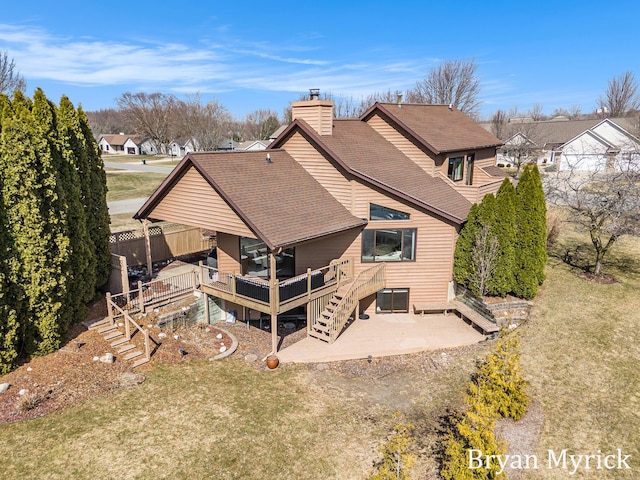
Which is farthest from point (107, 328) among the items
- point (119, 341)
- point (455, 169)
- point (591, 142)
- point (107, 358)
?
point (591, 142)

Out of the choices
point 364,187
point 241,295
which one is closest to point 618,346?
point 364,187

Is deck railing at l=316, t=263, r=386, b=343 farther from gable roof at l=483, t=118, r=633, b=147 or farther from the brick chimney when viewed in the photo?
gable roof at l=483, t=118, r=633, b=147

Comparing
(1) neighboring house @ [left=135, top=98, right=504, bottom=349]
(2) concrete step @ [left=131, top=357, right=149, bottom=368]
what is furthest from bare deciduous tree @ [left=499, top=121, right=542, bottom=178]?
(2) concrete step @ [left=131, top=357, right=149, bottom=368]

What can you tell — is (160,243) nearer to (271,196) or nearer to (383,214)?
(271,196)

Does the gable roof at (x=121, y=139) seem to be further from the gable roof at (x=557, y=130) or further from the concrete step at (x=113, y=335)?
the concrete step at (x=113, y=335)

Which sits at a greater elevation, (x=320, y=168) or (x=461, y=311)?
(x=320, y=168)

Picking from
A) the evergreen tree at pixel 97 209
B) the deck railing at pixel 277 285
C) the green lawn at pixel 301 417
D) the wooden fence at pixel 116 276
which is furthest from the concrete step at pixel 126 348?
the evergreen tree at pixel 97 209
